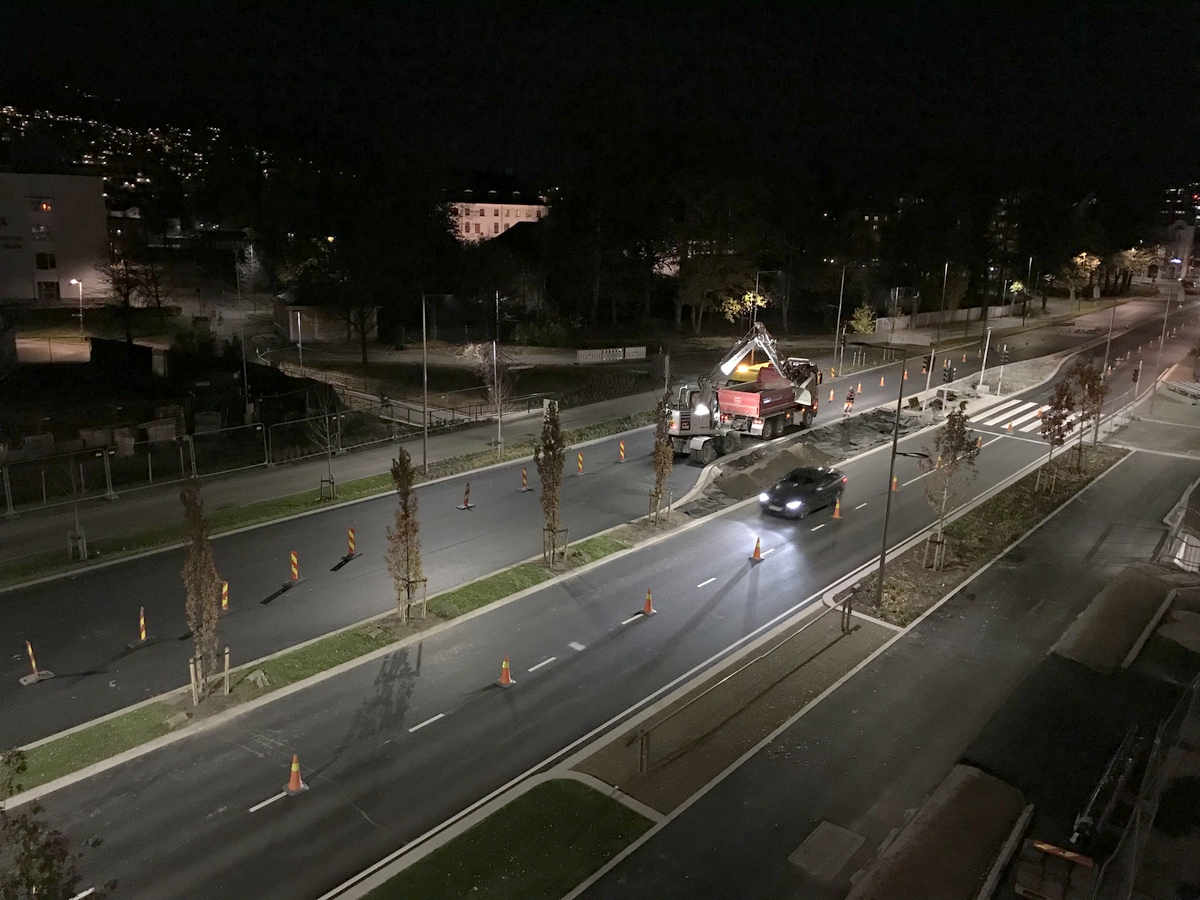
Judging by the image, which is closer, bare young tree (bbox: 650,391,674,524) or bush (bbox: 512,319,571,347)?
bare young tree (bbox: 650,391,674,524)

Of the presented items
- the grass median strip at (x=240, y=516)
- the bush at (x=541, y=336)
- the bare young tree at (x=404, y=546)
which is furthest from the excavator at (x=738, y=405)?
the bush at (x=541, y=336)

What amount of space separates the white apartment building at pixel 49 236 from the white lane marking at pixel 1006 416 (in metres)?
60.4

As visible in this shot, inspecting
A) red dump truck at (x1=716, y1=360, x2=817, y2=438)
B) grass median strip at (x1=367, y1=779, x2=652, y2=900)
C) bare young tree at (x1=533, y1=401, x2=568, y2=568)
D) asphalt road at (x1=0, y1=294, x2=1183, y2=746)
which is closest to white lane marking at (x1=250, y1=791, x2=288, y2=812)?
grass median strip at (x1=367, y1=779, x2=652, y2=900)

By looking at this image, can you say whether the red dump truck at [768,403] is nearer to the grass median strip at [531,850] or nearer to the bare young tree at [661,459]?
the bare young tree at [661,459]

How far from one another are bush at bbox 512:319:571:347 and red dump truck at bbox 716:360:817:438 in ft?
80.6

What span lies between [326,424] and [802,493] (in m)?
16.3

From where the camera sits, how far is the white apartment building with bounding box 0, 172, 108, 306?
65.6 meters

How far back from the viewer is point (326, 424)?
30312 mm

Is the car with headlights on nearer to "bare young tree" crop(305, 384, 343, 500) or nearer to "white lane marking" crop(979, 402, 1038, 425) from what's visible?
"bare young tree" crop(305, 384, 343, 500)

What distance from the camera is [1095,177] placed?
4353 inches

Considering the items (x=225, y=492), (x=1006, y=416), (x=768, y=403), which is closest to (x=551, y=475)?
(x=225, y=492)

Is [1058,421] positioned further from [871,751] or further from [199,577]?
[199,577]

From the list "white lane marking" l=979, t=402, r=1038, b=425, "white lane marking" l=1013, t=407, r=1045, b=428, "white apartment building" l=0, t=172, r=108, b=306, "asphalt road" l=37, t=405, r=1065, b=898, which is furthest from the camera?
"white apartment building" l=0, t=172, r=108, b=306

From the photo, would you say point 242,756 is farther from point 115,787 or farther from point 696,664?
point 696,664
